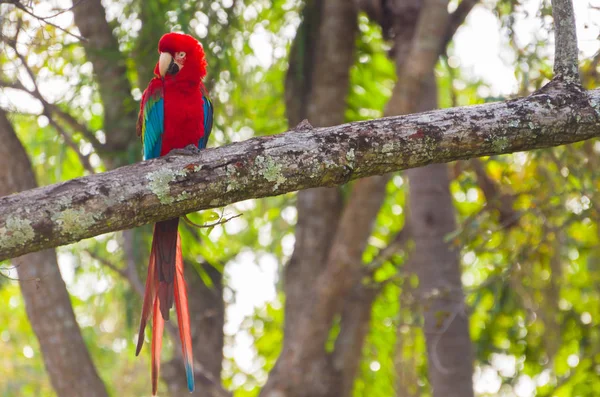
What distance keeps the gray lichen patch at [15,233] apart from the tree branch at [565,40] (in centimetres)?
151

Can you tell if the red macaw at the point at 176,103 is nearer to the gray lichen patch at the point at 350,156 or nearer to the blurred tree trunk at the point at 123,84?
the blurred tree trunk at the point at 123,84

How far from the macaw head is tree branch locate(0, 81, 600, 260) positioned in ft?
4.17

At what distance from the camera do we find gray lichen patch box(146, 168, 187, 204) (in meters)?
1.87

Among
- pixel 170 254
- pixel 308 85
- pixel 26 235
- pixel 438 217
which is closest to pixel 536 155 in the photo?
pixel 438 217

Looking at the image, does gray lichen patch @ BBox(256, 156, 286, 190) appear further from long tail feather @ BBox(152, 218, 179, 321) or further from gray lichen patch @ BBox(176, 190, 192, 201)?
long tail feather @ BBox(152, 218, 179, 321)

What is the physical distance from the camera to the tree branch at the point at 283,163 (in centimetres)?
177

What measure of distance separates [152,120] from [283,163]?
53.2 inches

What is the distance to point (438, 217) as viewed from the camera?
408cm

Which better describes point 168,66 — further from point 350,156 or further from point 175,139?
point 350,156

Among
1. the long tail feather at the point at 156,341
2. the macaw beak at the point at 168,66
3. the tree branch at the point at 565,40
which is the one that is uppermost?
the macaw beak at the point at 168,66

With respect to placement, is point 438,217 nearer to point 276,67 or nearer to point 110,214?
point 276,67

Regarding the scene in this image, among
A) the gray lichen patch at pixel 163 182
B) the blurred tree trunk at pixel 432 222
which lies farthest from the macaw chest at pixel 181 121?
the gray lichen patch at pixel 163 182

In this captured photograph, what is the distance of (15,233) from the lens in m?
1.71

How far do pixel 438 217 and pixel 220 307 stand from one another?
1.58 metres
